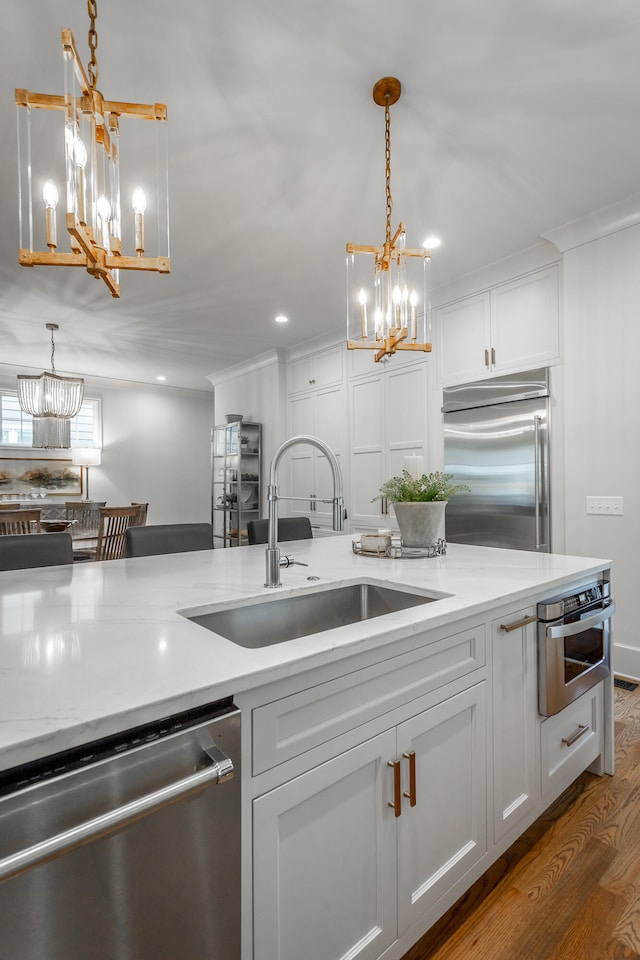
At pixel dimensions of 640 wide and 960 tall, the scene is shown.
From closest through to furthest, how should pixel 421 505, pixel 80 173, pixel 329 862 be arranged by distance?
pixel 329 862 < pixel 80 173 < pixel 421 505

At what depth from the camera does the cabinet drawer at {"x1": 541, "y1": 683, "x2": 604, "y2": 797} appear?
1.63m

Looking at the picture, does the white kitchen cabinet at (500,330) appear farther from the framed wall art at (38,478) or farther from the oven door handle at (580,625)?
the framed wall art at (38,478)

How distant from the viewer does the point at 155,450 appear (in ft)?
25.8

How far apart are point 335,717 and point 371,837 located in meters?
0.30

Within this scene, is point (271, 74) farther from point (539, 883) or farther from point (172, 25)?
point (539, 883)

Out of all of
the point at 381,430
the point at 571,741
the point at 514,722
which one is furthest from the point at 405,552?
the point at 381,430

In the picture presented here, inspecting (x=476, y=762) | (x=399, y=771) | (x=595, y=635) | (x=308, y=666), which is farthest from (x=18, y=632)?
(x=595, y=635)

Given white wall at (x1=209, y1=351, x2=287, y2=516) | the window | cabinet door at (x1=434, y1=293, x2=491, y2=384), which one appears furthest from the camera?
the window

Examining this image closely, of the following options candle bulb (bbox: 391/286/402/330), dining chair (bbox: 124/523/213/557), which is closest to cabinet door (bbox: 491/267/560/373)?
candle bulb (bbox: 391/286/402/330)

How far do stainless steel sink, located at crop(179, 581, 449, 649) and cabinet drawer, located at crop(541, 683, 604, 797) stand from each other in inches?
25.6

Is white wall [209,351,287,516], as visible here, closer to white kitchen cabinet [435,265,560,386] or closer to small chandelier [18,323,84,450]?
small chandelier [18,323,84,450]

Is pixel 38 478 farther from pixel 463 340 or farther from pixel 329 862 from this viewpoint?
pixel 329 862

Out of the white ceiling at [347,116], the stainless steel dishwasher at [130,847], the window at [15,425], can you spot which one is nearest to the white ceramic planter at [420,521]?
the stainless steel dishwasher at [130,847]

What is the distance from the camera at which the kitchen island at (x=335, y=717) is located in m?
0.82
